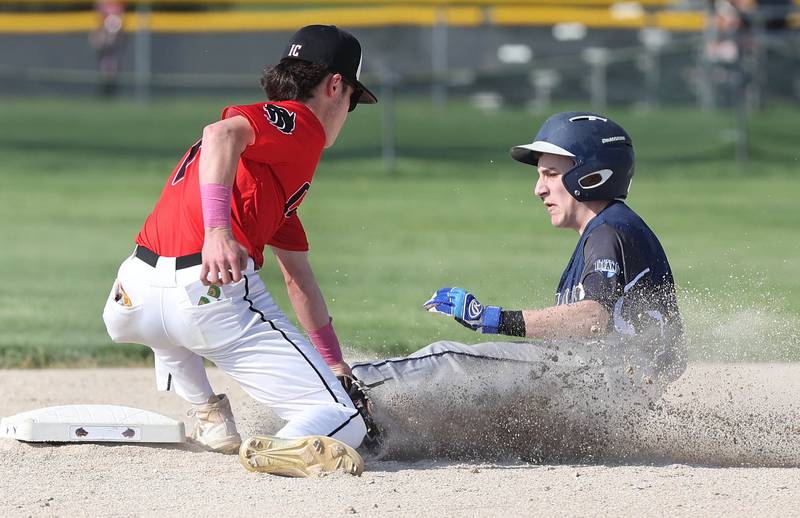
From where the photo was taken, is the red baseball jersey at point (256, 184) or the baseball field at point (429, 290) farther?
the red baseball jersey at point (256, 184)

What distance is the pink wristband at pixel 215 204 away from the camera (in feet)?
14.6

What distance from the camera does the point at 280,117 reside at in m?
4.77

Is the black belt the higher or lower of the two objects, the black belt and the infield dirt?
the higher

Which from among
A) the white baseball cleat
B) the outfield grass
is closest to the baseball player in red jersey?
the white baseball cleat

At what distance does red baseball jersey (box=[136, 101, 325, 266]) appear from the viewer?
4.68 meters

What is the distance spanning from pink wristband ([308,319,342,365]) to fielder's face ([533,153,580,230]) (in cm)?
107

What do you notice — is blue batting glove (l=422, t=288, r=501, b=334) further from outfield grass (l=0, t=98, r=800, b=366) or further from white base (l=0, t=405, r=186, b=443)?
outfield grass (l=0, t=98, r=800, b=366)

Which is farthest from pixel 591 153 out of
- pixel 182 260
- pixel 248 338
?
pixel 182 260

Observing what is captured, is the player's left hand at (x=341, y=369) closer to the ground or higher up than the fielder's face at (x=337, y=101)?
closer to the ground

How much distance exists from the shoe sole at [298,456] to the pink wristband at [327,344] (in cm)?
85

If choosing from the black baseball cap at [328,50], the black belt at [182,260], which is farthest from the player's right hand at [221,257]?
the black baseball cap at [328,50]

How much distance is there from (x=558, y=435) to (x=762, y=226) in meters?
9.04

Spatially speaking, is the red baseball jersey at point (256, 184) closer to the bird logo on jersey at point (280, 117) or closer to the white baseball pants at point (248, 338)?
the bird logo on jersey at point (280, 117)

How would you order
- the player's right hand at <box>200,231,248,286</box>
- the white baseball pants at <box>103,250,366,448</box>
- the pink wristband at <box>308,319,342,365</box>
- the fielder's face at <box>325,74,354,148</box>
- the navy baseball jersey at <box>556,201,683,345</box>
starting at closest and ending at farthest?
the player's right hand at <box>200,231,248,286</box> → the white baseball pants at <box>103,250,366,448</box> → the navy baseball jersey at <box>556,201,683,345</box> → the fielder's face at <box>325,74,354,148</box> → the pink wristband at <box>308,319,342,365</box>
